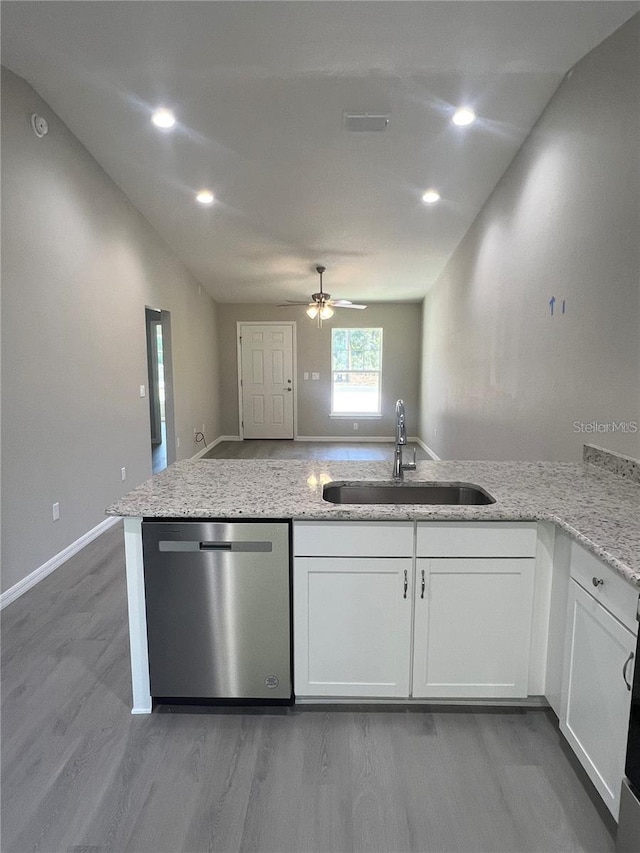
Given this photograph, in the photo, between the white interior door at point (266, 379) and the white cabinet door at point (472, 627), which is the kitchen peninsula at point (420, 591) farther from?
the white interior door at point (266, 379)

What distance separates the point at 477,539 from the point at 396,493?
47cm

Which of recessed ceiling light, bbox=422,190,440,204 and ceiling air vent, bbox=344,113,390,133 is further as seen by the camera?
recessed ceiling light, bbox=422,190,440,204

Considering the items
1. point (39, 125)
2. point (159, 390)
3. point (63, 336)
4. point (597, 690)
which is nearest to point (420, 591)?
point (597, 690)

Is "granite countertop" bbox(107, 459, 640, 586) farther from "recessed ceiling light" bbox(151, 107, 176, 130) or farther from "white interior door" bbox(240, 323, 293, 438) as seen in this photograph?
"white interior door" bbox(240, 323, 293, 438)

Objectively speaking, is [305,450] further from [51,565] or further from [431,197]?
[51,565]

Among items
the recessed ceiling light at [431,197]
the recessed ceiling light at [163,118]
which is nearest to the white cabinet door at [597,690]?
the recessed ceiling light at [163,118]

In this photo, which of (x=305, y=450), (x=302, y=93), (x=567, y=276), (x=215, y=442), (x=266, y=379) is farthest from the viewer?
(x=266, y=379)

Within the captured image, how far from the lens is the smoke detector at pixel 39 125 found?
2826 millimetres

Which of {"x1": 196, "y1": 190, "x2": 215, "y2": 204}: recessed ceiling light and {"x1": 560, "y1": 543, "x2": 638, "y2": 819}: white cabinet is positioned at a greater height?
{"x1": 196, "y1": 190, "x2": 215, "y2": 204}: recessed ceiling light

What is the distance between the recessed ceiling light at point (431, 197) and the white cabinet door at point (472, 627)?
3554 mm

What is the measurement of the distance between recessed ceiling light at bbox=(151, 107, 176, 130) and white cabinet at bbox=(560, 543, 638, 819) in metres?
3.44

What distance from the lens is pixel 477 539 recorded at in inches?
65.3

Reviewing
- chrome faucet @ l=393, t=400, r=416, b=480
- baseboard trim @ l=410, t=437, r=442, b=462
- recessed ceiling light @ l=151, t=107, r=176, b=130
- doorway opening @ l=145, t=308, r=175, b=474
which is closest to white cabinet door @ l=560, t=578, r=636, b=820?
chrome faucet @ l=393, t=400, r=416, b=480

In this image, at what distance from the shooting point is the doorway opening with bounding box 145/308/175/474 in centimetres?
555
